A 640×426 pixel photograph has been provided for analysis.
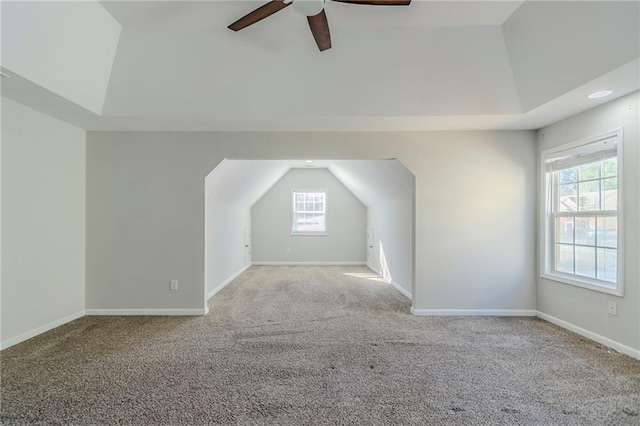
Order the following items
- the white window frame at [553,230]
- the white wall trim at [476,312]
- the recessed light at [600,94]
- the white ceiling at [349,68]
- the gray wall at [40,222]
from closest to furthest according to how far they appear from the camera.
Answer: the white ceiling at [349,68] → the recessed light at [600,94] → the white window frame at [553,230] → the gray wall at [40,222] → the white wall trim at [476,312]

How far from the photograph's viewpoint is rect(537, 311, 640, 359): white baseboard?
2.58 metres

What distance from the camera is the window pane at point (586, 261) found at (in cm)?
303

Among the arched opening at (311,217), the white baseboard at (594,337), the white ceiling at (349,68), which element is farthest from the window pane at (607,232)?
the arched opening at (311,217)

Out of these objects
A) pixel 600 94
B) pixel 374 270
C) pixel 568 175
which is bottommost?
pixel 374 270

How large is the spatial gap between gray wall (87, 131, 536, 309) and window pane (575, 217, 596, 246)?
19.8 inches

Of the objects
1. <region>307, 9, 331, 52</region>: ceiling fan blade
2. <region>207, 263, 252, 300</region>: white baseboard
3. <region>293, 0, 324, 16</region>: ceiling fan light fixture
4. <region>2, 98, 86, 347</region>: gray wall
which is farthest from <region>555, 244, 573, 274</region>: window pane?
<region>2, 98, 86, 347</region>: gray wall

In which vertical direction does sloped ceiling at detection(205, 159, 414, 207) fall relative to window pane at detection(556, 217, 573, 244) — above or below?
above

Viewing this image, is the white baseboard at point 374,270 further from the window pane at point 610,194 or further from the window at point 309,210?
the window pane at point 610,194

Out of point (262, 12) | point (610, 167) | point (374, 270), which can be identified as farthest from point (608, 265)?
point (374, 270)

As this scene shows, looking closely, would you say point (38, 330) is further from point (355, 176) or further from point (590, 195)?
→ point (590, 195)

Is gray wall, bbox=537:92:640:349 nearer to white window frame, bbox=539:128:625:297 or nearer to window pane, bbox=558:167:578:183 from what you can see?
white window frame, bbox=539:128:625:297

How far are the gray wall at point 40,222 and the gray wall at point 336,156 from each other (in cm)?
18

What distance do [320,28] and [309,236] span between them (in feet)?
20.1

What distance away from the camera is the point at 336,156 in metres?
3.72
